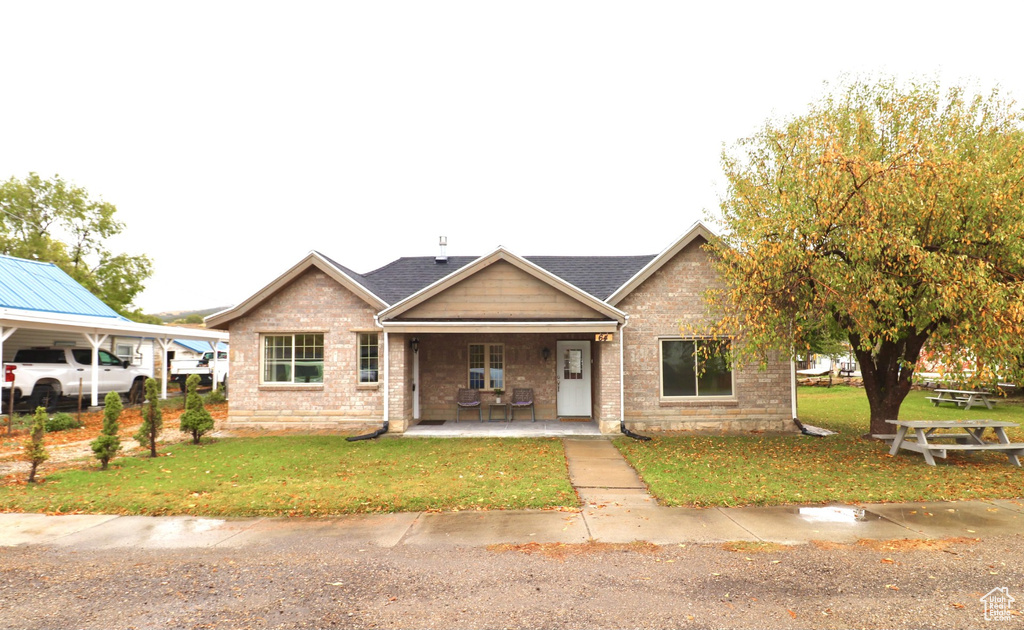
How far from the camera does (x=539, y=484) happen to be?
7992 mm

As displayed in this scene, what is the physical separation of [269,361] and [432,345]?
167 inches

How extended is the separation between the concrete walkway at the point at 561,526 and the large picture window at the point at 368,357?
23.2 ft

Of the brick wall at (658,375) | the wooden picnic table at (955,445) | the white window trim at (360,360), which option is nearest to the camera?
the wooden picnic table at (955,445)

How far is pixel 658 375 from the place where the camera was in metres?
13.1

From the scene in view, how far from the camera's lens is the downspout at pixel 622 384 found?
40.6 ft

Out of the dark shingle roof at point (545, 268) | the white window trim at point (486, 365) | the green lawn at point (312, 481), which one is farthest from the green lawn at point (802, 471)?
the dark shingle roof at point (545, 268)

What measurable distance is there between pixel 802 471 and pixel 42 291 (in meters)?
23.5

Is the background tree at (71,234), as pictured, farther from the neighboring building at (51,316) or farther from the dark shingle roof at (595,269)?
the dark shingle roof at (595,269)

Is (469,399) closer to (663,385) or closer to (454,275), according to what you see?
(454,275)

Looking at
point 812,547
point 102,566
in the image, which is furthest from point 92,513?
point 812,547

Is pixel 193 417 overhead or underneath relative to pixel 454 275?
underneath

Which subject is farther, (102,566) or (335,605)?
(102,566)

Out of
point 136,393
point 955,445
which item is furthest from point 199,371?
point 955,445

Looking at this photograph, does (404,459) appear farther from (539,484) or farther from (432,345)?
(432,345)
